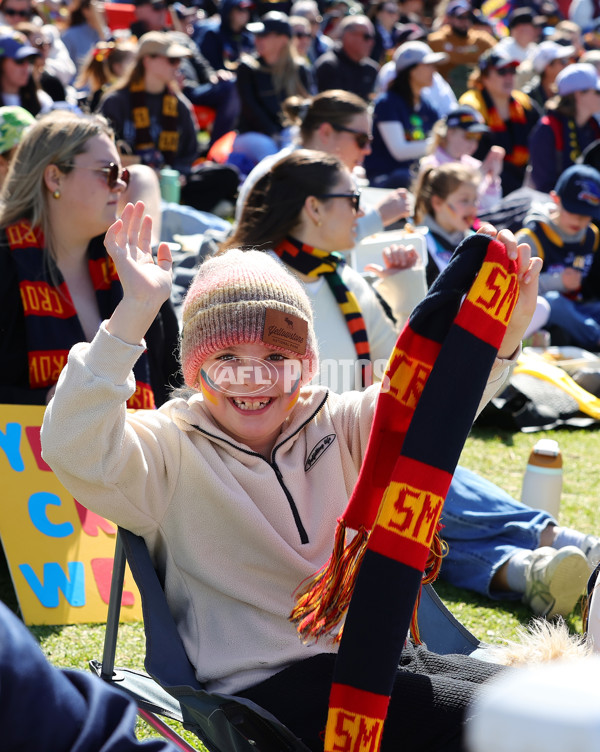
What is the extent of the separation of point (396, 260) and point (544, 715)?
3.40 m

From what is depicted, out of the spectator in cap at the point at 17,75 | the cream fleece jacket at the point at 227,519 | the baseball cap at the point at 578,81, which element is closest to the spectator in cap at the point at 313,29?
the baseball cap at the point at 578,81

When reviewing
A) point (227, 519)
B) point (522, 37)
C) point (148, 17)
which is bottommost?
point (522, 37)

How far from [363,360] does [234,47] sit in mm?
10399

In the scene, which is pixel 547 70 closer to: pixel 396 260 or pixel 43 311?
pixel 396 260

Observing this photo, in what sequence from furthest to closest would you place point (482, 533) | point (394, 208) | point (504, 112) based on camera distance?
point (504, 112) < point (394, 208) < point (482, 533)

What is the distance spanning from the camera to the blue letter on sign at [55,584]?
3.53m

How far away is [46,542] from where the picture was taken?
3627 millimetres

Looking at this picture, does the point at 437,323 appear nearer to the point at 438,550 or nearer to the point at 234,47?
the point at 438,550

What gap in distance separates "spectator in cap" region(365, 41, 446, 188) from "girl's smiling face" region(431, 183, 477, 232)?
2984mm

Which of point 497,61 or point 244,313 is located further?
point 497,61

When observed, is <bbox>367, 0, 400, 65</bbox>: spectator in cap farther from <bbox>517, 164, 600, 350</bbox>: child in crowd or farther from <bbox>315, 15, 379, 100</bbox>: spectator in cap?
<bbox>517, 164, 600, 350</bbox>: child in crowd

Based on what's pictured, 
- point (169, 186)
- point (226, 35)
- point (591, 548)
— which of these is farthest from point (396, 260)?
point (226, 35)

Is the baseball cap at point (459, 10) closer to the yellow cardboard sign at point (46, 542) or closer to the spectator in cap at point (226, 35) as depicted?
the spectator in cap at point (226, 35)

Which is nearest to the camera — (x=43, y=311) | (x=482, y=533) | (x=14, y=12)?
(x=43, y=311)
